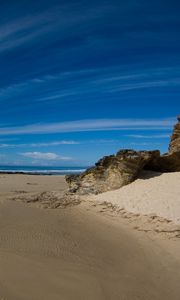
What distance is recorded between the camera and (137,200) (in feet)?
33.6

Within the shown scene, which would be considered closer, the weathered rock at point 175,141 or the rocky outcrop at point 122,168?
the rocky outcrop at point 122,168

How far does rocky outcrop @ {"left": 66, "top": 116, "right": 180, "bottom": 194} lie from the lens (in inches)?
464

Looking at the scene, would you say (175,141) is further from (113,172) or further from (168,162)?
(113,172)

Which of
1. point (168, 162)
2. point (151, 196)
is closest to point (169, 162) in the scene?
point (168, 162)

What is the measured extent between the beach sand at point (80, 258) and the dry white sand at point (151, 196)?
1.90 feet

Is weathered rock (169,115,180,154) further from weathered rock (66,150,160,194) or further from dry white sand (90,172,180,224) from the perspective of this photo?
dry white sand (90,172,180,224)

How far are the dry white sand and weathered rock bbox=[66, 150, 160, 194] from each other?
39 centimetres

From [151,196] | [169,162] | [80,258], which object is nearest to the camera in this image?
[80,258]

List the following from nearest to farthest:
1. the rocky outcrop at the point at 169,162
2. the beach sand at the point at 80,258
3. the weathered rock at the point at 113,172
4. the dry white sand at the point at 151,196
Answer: the beach sand at the point at 80,258 → the dry white sand at the point at 151,196 → the weathered rock at the point at 113,172 → the rocky outcrop at the point at 169,162

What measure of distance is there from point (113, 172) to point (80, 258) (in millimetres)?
5704

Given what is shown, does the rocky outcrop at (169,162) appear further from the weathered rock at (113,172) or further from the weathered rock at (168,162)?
the weathered rock at (113,172)

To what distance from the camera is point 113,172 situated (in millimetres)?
12172

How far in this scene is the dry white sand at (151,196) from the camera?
941cm

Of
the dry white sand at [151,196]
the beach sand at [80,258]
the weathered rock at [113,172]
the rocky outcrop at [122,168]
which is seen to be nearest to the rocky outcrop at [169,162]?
the rocky outcrop at [122,168]
